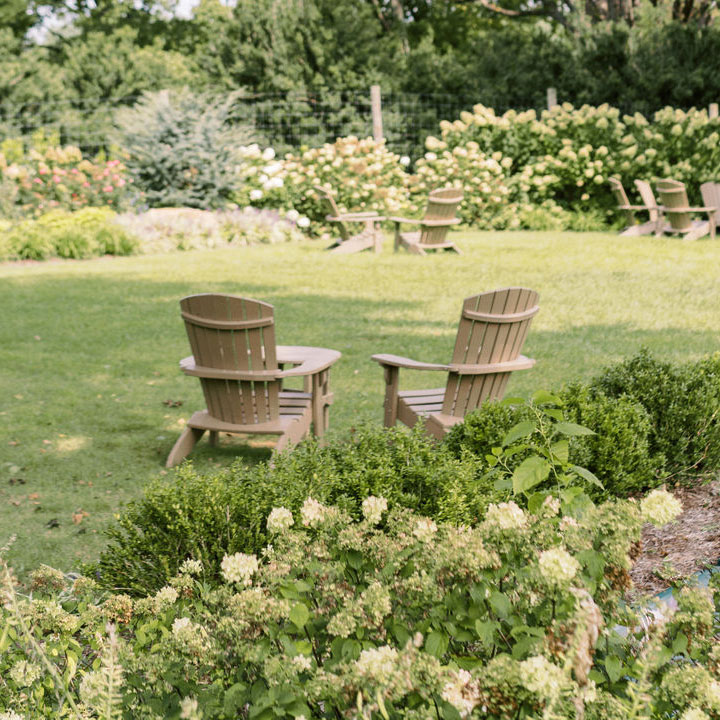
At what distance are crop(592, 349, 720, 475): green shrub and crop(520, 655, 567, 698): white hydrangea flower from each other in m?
2.85

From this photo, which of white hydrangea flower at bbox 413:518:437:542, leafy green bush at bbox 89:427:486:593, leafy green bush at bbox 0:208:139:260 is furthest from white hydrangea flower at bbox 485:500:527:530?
leafy green bush at bbox 0:208:139:260

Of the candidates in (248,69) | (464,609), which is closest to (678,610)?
(464,609)

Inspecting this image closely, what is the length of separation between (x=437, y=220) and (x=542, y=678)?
1206 cm

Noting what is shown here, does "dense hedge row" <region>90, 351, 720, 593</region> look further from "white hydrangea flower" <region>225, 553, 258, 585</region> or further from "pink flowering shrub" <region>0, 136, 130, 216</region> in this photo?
"pink flowering shrub" <region>0, 136, 130, 216</region>

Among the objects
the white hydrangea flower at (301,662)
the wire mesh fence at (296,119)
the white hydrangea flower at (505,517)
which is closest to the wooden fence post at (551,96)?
the wire mesh fence at (296,119)

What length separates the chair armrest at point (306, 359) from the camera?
16.1ft

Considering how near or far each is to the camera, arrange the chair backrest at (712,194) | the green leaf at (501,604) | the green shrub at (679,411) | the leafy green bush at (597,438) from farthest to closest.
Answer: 1. the chair backrest at (712,194)
2. the green shrub at (679,411)
3. the leafy green bush at (597,438)
4. the green leaf at (501,604)

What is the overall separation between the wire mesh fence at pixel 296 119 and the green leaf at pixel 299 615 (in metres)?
17.5

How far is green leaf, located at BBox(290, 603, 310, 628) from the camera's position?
6.18 ft

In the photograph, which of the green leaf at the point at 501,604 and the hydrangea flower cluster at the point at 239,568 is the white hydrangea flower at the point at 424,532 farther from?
the hydrangea flower cluster at the point at 239,568

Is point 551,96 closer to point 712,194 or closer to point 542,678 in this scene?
point 712,194

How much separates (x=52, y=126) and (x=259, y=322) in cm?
1639

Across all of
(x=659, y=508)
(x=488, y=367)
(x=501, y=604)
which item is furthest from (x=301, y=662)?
(x=488, y=367)

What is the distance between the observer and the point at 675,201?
13984 mm
